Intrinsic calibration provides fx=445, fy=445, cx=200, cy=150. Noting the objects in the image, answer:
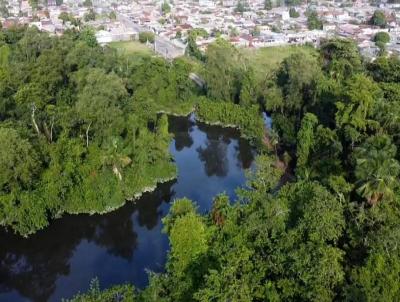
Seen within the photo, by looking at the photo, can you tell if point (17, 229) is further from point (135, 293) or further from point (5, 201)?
point (135, 293)

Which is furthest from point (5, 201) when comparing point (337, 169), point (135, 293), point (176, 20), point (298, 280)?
point (176, 20)

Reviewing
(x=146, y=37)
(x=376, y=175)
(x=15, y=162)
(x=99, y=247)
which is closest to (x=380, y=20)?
(x=146, y=37)

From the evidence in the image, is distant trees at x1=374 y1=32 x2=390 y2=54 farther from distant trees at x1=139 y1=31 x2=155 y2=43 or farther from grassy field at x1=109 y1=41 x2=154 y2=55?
distant trees at x1=139 y1=31 x2=155 y2=43

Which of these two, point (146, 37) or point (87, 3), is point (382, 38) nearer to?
point (146, 37)

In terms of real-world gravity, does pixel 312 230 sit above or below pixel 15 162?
above

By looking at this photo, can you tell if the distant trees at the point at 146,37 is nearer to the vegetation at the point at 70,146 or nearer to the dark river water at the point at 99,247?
the vegetation at the point at 70,146

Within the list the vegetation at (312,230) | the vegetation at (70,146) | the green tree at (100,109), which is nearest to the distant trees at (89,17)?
the vegetation at (70,146)

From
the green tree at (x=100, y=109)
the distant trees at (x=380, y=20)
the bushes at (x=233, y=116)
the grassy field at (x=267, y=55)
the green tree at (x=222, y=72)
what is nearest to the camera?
the green tree at (x=100, y=109)
